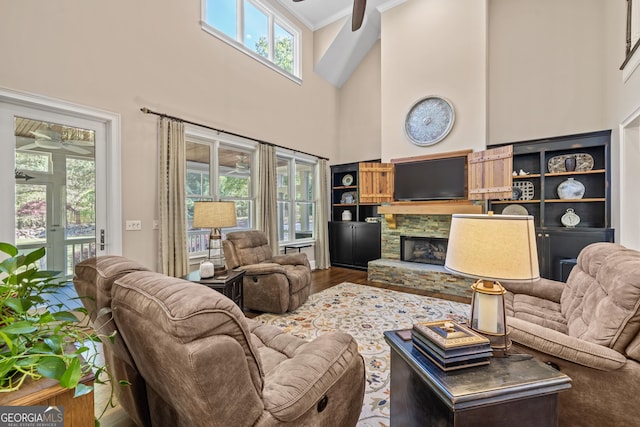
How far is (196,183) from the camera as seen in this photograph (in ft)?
13.4

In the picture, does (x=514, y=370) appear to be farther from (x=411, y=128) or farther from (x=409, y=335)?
(x=411, y=128)

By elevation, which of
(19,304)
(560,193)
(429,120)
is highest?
(429,120)

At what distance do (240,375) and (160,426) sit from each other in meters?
0.76

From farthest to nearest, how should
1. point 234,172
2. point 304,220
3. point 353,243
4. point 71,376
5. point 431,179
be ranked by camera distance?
point 304,220 < point 353,243 < point 431,179 < point 234,172 < point 71,376

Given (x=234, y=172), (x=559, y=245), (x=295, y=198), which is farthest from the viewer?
(x=295, y=198)

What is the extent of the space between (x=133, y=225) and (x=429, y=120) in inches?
194

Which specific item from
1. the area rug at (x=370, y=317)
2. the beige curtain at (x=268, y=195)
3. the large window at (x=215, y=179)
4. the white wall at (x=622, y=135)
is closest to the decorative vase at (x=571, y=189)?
the white wall at (x=622, y=135)

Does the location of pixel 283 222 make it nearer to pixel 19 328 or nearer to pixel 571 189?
pixel 571 189

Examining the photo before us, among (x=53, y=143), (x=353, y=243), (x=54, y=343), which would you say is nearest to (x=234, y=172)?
(x=53, y=143)

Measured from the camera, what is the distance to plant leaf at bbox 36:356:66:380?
2.02 ft

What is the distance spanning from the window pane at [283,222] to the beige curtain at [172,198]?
7.07ft

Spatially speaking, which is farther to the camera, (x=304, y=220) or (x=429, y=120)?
(x=304, y=220)

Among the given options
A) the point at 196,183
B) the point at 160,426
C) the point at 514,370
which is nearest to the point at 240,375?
the point at 160,426

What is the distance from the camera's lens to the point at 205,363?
79 centimetres
